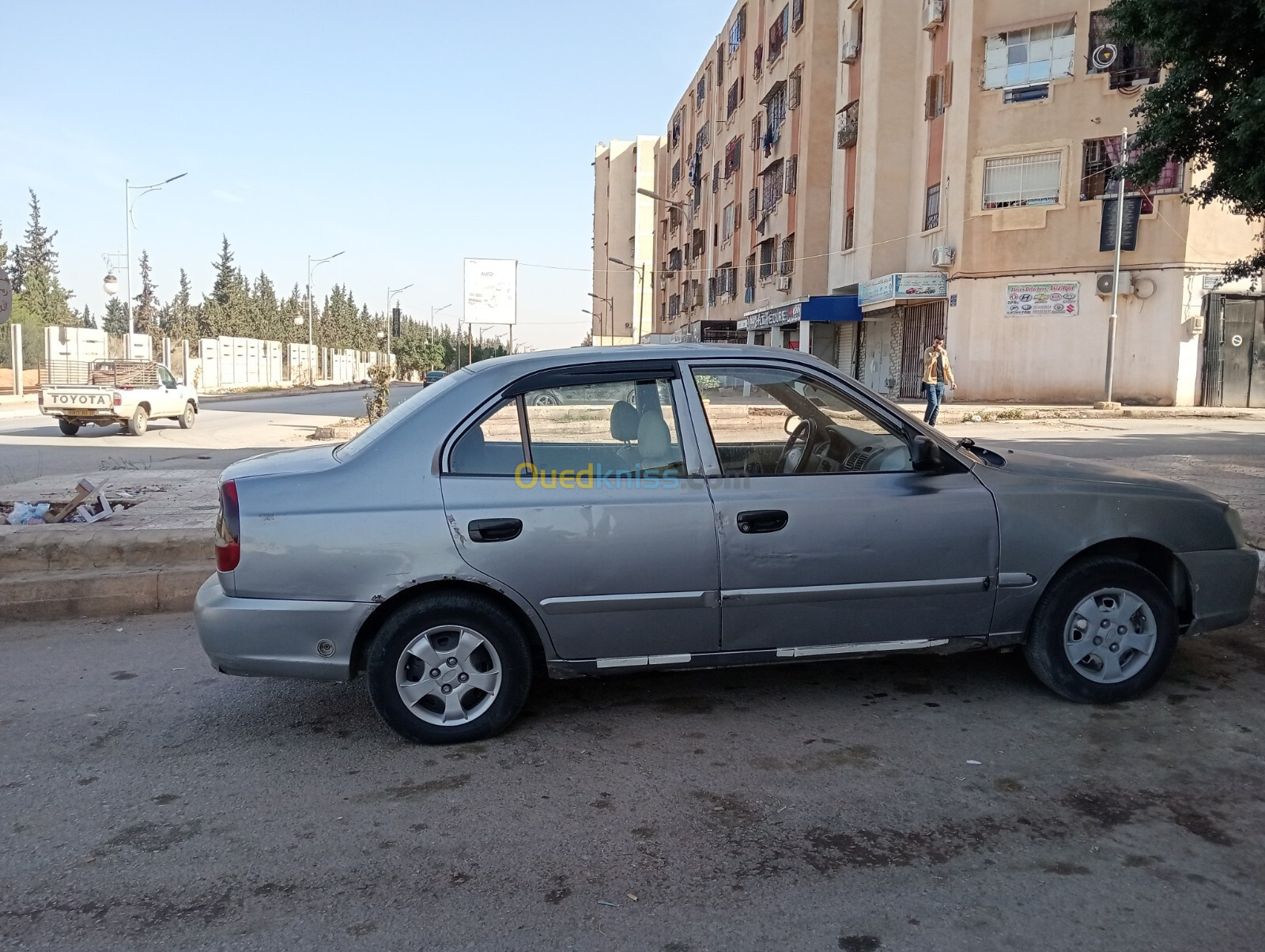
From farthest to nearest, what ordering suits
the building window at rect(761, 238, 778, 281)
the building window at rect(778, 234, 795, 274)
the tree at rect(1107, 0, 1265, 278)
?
the building window at rect(761, 238, 778, 281) → the building window at rect(778, 234, 795, 274) → the tree at rect(1107, 0, 1265, 278)

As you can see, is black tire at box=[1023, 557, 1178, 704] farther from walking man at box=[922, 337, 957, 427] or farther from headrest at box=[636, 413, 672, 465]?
walking man at box=[922, 337, 957, 427]

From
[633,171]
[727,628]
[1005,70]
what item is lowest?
[727,628]

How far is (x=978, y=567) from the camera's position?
430cm

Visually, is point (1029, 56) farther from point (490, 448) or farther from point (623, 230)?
point (623, 230)

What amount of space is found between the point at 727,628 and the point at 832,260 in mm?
32964

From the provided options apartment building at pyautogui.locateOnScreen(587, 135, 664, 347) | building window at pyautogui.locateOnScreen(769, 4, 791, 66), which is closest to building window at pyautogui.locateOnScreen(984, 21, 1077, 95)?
building window at pyautogui.locateOnScreen(769, 4, 791, 66)

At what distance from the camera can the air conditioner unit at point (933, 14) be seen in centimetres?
2803

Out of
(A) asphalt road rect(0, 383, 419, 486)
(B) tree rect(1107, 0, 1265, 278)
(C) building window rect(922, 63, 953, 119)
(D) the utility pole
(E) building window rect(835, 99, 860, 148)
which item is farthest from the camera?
(E) building window rect(835, 99, 860, 148)

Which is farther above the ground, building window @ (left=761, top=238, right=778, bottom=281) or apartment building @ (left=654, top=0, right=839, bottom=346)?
apartment building @ (left=654, top=0, right=839, bottom=346)

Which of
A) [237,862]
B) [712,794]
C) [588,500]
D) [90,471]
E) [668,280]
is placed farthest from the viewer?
[668,280]

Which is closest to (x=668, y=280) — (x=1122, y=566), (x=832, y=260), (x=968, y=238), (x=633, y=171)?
(x=633, y=171)

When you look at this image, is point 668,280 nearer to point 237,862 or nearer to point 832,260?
point 832,260

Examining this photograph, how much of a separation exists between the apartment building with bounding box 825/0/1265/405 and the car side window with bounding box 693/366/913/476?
23056 millimetres

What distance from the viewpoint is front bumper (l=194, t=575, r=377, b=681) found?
3.93 meters
